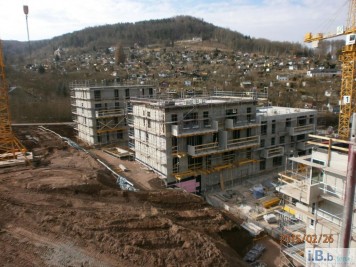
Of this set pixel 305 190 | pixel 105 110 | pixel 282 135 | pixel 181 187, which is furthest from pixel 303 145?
pixel 105 110

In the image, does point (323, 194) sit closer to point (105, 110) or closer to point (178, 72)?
point (105, 110)

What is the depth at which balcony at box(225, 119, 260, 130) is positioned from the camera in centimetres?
2947

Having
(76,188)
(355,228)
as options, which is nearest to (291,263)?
(355,228)

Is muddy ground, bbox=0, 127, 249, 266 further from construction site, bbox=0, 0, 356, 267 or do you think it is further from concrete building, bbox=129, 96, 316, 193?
concrete building, bbox=129, 96, 316, 193

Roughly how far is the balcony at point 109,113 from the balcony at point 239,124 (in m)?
18.5

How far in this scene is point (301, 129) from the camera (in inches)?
1412

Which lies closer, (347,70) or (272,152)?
(272,152)

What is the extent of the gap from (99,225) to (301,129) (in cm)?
2796

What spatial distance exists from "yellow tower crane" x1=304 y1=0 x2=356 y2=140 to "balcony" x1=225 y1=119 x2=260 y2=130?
1334cm

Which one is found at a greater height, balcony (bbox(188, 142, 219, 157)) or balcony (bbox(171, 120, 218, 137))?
balcony (bbox(171, 120, 218, 137))

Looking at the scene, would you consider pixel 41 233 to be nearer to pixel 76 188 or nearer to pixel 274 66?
pixel 76 188

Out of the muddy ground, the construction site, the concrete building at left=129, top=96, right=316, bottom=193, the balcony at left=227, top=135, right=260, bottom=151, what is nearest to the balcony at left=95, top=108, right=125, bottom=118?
the construction site

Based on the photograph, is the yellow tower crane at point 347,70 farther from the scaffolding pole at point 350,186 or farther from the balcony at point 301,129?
the scaffolding pole at point 350,186

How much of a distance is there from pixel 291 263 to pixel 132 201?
11950 mm
